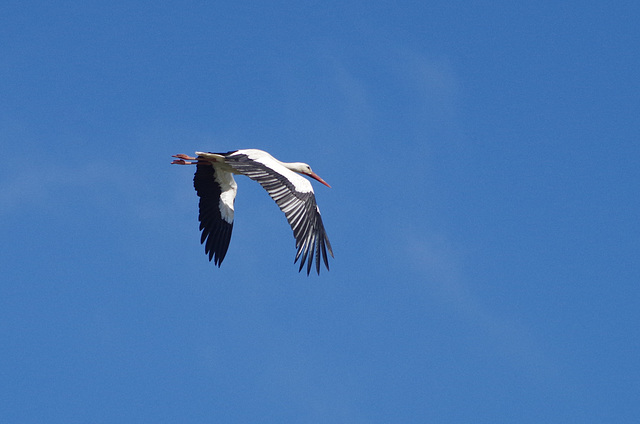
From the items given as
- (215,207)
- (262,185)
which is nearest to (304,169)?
(215,207)

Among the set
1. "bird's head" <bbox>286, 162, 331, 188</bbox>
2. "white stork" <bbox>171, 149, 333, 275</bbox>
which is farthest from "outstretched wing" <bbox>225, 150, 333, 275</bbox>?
"bird's head" <bbox>286, 162, 331, 188</bbox>

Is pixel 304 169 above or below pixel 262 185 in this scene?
above

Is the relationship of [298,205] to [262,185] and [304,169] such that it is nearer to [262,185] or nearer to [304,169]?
[262,185]

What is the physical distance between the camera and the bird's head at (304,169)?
20.4 m

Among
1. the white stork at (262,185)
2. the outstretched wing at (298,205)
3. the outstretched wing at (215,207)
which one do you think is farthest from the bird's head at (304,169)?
the outstretched wing at (298,205)

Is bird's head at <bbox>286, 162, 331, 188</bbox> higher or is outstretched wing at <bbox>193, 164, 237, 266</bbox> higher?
bird's head at <bbox>286, 162, 331, 188</bbox>

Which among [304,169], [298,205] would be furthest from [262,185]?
[304,169]

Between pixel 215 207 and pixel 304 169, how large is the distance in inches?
88.1

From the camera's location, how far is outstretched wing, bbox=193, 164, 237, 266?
2031 cm

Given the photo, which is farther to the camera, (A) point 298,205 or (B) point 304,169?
(B) point 304,169

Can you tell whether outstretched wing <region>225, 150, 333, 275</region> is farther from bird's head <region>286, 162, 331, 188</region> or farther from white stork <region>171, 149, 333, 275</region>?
bird's head <region>286, 162, 331, 188</region>

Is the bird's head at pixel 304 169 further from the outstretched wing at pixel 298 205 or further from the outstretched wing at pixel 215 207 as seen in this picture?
the outstretched wing at pixel 298 205

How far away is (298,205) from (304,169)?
431 cm

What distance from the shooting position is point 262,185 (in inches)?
656
